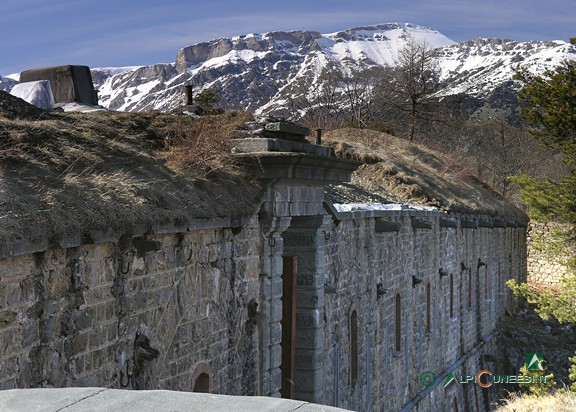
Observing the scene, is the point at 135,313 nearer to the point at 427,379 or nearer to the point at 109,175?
the point at 109,175

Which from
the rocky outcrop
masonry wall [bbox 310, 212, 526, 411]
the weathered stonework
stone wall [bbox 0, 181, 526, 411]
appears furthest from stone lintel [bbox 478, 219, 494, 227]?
the rocky outcrop

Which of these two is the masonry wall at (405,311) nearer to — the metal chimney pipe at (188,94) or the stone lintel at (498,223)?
the stone lintel at (498,223)

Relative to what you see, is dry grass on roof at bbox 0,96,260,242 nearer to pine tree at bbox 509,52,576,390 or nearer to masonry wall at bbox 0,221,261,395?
masonry wall at bbox 0,221,261,395

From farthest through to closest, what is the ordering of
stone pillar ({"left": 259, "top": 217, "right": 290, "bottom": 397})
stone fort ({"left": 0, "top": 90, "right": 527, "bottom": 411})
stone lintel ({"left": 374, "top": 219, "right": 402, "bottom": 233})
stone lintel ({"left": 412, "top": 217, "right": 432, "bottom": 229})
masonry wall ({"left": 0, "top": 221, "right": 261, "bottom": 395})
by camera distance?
1. stone lintel ({"left": 412, "top": 217, "right": 432, "bottom": 229})
2. stone lintel ({"left": 374, "top": 219, "right": 402, "bottom": 233})
3. stone pillar ({"left": 259, "top": 217, "right": 290, "bottom": 397})
4. stone fort ({"left": 0, "top": 90, "right": 527, "bottom": 411})
5. masonry wall ({"left": 0, "top": 221, "right": 261, "bottom": 395})

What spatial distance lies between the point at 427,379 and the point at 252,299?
1073 cm

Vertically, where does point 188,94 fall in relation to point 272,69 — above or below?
below

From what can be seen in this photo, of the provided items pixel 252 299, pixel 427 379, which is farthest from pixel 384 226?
pixel 252 299

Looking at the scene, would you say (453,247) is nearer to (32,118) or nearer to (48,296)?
(32,118)

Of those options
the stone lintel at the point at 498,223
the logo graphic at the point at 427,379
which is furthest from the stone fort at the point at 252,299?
the stone lintel at the point at 498,223

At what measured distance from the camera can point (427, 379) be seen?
1861cm

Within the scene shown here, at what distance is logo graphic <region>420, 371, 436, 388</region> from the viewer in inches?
718

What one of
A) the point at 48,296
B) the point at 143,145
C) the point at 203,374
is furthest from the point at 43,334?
the point at 143,145

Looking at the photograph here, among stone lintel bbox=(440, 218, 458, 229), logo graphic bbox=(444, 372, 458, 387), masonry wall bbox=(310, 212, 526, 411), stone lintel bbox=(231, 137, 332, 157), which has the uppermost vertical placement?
stone lintel bbox=(231, 137, 332, 157)

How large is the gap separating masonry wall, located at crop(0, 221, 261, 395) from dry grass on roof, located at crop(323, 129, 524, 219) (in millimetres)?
8154
